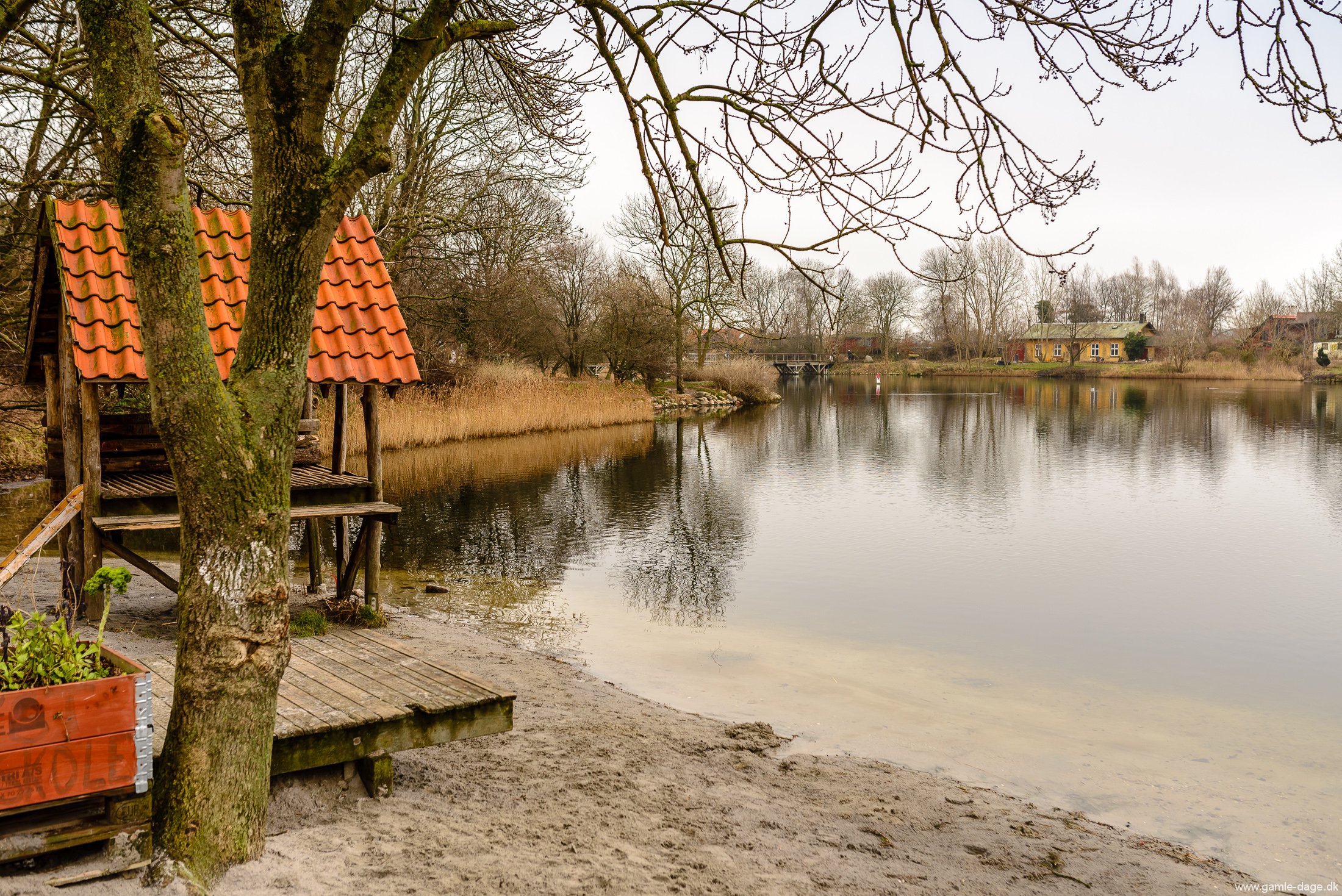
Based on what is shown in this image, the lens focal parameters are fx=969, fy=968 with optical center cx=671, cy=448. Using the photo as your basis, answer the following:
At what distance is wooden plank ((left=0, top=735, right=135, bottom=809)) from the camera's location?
10.8 feet

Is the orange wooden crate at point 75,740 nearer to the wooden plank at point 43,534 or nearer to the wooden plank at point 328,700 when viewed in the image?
the wooden plank at point 328,700

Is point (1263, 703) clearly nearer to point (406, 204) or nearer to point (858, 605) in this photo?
point (858, 605)

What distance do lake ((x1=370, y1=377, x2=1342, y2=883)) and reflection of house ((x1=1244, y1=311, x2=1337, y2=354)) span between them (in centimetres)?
5797

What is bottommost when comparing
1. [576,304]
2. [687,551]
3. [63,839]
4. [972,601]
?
[972,601]

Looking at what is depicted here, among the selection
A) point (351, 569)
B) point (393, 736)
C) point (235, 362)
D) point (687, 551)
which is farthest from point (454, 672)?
point (687, 551)

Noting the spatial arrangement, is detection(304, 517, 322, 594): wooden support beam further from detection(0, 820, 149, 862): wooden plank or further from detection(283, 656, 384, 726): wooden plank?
detection(0, 820, 149, 862): wooden plank

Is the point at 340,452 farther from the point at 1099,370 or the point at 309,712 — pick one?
the point at 1099,370

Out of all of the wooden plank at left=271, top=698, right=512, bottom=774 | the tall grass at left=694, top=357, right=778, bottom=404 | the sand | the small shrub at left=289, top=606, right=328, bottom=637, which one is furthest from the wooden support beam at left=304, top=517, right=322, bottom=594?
the tall grass at left=694, top=357, right=778, bottom=404

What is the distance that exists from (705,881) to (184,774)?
2089mm

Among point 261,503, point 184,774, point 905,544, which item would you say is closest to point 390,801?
point 184,774

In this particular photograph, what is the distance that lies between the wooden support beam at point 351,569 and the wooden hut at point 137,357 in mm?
21

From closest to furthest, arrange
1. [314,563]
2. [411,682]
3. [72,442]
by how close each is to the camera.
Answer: [411,682] < [72,442] < [314,563]

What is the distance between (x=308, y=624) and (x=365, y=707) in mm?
3925

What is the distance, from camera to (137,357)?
7062 mm
